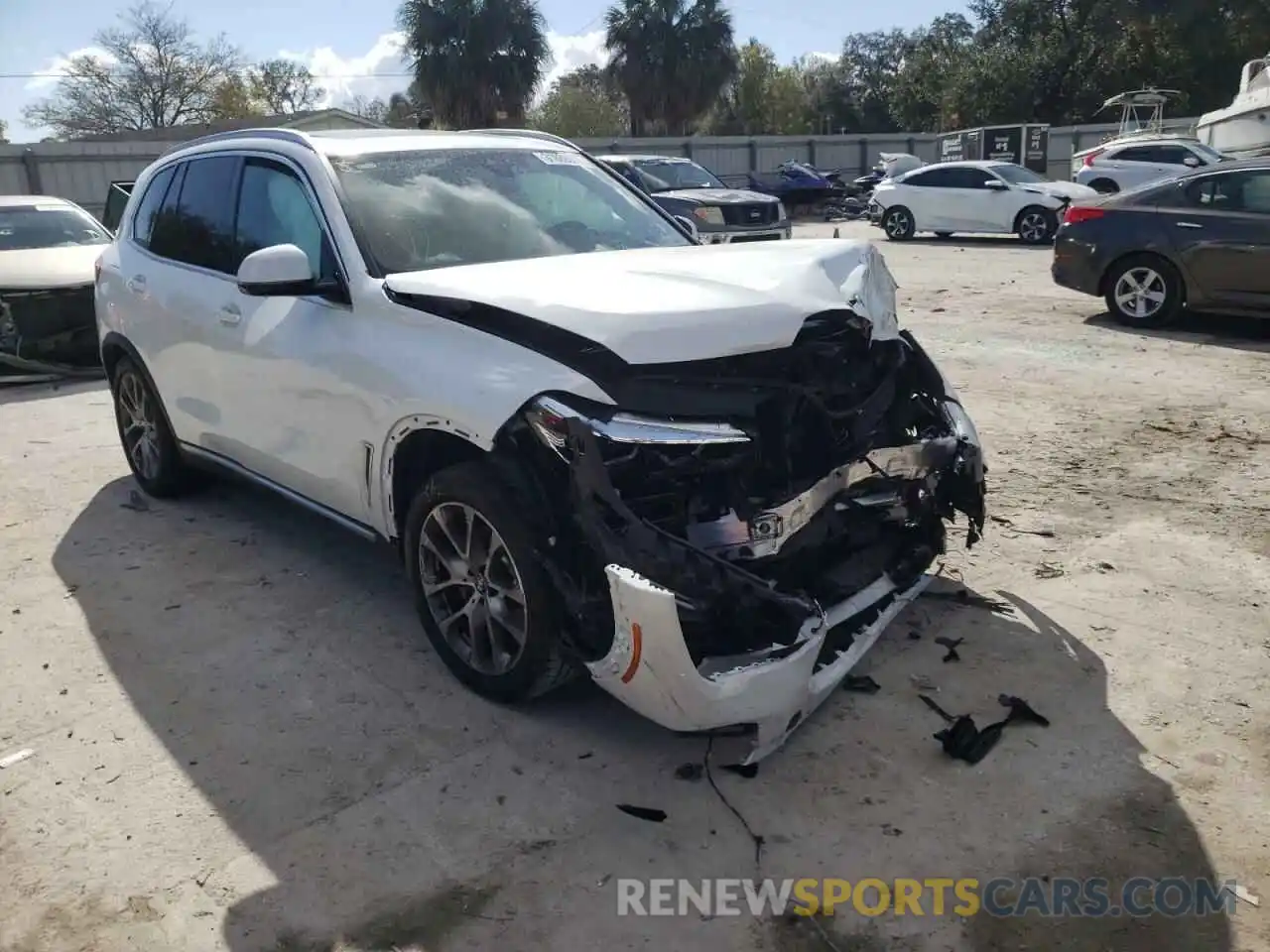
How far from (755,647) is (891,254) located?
54.5ft

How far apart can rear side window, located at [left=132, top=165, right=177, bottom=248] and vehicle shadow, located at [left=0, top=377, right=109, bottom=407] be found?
396 centimetres

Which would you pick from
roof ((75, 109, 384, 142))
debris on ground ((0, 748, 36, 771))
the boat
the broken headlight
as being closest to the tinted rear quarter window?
debris on ground ((0, 748, 36, 771))

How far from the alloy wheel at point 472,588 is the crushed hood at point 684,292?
0.72 m

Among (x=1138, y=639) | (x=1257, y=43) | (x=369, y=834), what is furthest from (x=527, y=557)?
(x=1257, y=43)

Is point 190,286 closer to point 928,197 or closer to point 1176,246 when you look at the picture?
point 1176,246

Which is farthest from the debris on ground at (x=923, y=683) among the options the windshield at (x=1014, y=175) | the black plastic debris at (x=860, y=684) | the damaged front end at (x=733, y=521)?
the windshield at (x=1014, y=175)

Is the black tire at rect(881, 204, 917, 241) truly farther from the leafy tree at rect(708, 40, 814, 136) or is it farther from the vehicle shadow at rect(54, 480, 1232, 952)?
the leafy tree at rect(708, 40, 814, 136)

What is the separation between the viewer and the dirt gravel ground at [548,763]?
106 inches

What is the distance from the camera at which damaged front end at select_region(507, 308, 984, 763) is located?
9.59 ft

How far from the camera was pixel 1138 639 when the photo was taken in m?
3.98

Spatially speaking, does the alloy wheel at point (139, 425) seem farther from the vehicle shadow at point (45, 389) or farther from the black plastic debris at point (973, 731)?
the black plastic debris at point (973, 731)

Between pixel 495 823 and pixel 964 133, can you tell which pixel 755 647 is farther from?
pixel 964 133

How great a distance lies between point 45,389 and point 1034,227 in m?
15.9

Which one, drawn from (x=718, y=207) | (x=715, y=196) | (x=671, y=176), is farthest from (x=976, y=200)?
(x=718, y=207)
